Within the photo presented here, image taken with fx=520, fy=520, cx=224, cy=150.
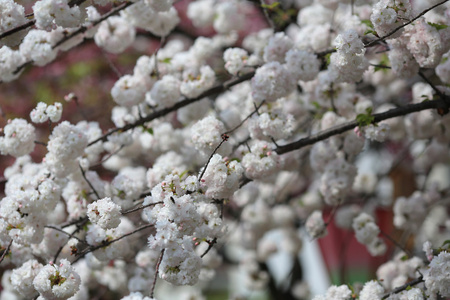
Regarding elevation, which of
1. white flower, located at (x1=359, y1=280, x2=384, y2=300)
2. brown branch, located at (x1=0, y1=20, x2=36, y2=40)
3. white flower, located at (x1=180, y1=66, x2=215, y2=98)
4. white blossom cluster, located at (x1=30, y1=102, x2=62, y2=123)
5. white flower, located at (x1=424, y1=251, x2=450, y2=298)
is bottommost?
white flower, located at (x1=359, y1=280, x2=384, y2=300)

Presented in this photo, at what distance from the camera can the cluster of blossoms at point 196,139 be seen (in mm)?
2162

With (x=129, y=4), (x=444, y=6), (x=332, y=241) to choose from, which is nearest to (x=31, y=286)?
(x=129, y=4)

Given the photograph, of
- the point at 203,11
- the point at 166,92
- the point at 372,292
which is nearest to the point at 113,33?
the point at 166,92

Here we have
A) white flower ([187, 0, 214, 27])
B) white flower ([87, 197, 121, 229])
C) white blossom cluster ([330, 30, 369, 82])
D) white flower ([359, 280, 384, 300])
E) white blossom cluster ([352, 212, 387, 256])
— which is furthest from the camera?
white flower ([187, 0, 214, 27])

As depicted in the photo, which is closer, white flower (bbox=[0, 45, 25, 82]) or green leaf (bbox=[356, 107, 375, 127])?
green leaf (bbox=[356, 107, 375, 127])

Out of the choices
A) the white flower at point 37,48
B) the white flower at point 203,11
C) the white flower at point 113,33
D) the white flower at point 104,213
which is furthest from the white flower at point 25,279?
the white flower at point 203,11

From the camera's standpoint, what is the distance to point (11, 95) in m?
5.73

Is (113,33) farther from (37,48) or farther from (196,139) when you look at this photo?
(196,139)

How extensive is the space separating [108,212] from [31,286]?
0.63m

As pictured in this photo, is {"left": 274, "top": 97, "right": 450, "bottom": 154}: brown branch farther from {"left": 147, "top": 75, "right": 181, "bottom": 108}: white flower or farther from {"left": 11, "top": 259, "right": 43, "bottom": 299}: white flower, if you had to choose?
{"left": 11, "top": 259, "right": 43, "bottom": 299}: white flower

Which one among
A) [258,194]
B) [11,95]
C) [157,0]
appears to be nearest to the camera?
[157,0]

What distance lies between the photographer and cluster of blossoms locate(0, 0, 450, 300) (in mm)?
2162

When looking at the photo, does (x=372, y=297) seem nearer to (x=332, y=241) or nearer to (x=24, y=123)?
(x=24, y=123)

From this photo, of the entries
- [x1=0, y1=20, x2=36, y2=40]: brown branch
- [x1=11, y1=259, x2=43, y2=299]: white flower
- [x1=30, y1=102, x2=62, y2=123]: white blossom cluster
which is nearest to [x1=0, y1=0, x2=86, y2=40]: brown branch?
[x1=0, y1=20, x2=36, y2=40]: brown branch
